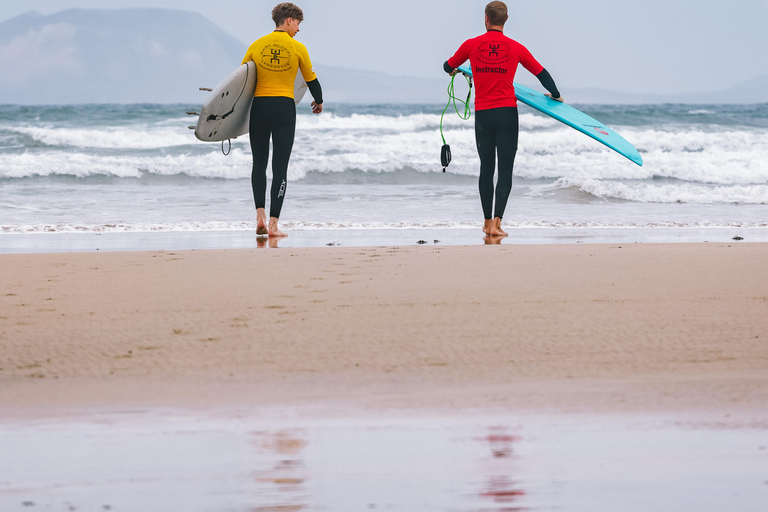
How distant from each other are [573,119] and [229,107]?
2.68 metres

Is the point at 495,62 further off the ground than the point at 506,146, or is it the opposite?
the point at 495,62

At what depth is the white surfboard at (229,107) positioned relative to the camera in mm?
6168

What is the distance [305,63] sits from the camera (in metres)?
6.22

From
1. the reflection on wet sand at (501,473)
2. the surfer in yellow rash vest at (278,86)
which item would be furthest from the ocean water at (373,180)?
the reflection on wet sand at (501,473)

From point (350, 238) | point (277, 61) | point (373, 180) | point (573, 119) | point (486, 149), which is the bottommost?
point (350, 238)

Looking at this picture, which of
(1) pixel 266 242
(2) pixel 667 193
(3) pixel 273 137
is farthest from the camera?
(2) pixel 667 193

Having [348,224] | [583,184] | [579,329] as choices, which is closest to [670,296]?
[579,329]

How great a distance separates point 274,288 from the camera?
12.6 ft

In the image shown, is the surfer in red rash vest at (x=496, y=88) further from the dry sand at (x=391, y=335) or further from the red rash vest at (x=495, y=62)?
the dry sand at (x=391, y=335)

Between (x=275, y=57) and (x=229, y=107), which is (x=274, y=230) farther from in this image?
(x=275, y=57)

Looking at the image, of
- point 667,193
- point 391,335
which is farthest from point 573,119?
point 667,193

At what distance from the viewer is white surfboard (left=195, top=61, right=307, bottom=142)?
617 cm

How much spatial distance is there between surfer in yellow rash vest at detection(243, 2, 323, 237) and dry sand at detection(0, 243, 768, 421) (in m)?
1.96

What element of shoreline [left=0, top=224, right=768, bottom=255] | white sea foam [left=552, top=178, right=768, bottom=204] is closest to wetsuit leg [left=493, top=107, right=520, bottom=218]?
shoreline [left=0, top=224, right=768, bottom=255]
